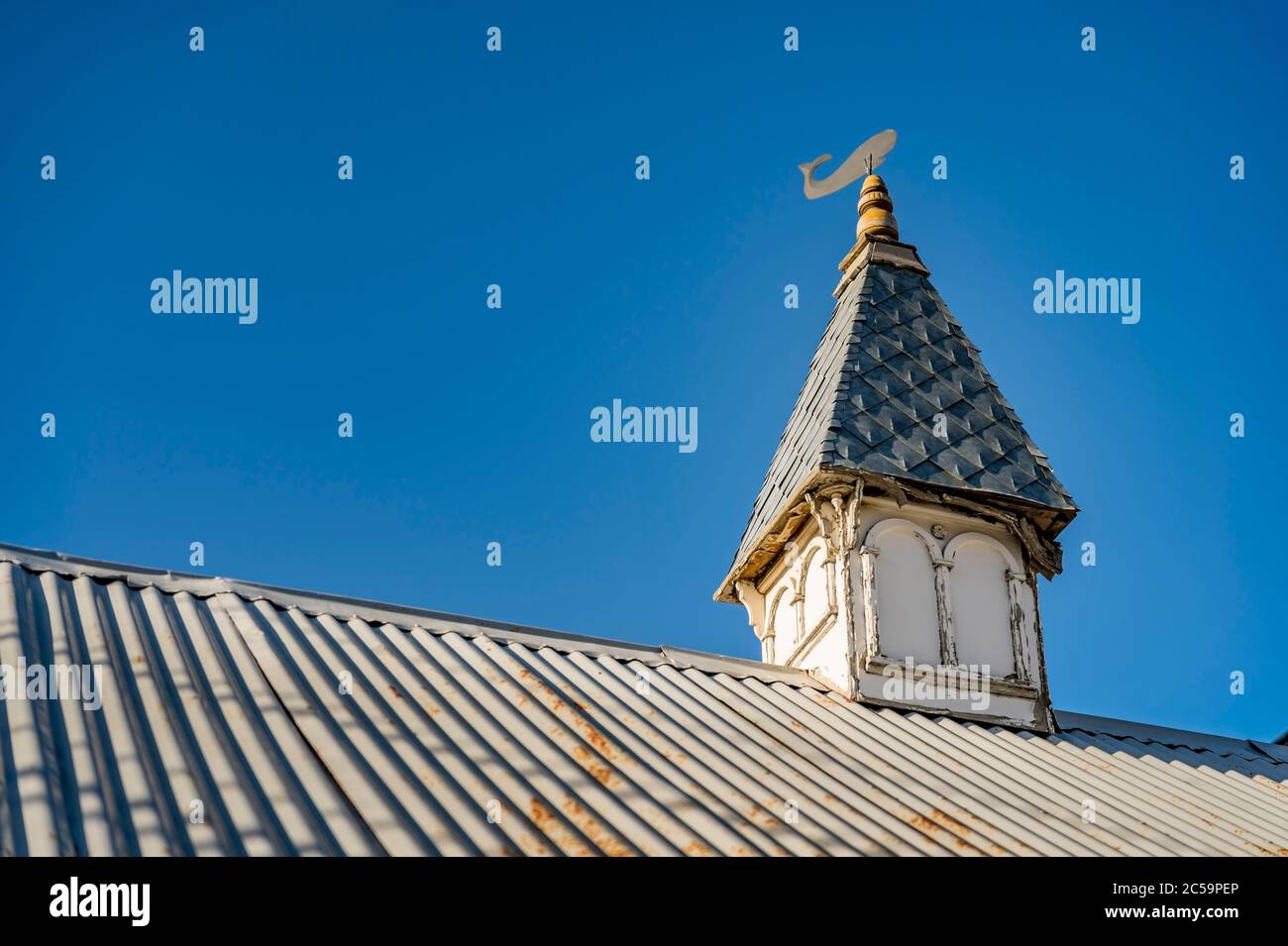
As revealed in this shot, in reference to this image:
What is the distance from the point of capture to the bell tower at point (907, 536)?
14.6 metres

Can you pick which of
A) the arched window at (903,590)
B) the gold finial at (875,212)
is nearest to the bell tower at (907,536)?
the arched window at (903,590)

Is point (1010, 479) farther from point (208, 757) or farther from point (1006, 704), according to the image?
point (208, 757)

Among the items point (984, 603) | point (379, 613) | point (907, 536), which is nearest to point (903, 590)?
point (907, 536)

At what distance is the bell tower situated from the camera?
47.9ft

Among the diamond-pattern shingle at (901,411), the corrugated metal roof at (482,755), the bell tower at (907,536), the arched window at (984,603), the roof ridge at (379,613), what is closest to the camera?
the corrugated metal roof at (482,755)

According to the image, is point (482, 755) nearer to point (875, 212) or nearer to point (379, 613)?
point (379, 613)

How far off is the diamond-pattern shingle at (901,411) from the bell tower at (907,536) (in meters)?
0.02

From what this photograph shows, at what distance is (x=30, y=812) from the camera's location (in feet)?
24.5

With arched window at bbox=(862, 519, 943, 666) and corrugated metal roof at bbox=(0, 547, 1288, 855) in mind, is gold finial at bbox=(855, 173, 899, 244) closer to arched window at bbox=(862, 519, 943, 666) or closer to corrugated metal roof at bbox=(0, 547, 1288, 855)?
arched window at bbox=(862, 519, 943, 666)

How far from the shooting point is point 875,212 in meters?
18.5

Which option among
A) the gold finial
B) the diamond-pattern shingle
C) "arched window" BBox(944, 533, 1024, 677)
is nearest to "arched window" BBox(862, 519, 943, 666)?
"arched window" BBox(944, 533, 1024, 677)

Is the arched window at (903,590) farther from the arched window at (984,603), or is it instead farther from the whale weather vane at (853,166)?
the whale weather vane at (853,166)

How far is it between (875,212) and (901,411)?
345 centimetres
